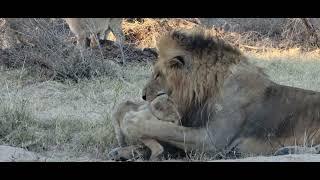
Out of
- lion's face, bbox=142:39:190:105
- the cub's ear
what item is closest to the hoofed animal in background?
lion's face, bbox=142:39:190:105

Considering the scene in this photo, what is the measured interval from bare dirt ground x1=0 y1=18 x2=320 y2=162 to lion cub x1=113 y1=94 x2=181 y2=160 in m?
0.17

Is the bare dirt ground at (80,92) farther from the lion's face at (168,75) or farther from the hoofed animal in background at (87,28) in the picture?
the lion's face at (168,75)

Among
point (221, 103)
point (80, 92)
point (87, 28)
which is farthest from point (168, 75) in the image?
point (87, 28)

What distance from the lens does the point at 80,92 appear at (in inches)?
304

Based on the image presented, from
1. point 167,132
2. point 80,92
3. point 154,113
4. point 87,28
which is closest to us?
point 167,132

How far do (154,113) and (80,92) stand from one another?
3.10 meters

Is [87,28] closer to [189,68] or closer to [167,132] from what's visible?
[189,68]

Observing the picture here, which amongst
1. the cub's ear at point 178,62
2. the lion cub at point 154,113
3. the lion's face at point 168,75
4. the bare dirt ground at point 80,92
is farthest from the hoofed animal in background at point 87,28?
the cub's ear at point 178,62

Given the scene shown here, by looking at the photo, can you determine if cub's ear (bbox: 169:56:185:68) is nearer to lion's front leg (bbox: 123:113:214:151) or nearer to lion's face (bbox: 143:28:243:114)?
lion's face (bbox: 143:28:243:114)

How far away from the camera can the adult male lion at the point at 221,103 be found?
4559 millimetres

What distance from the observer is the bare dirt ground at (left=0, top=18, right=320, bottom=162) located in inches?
198
